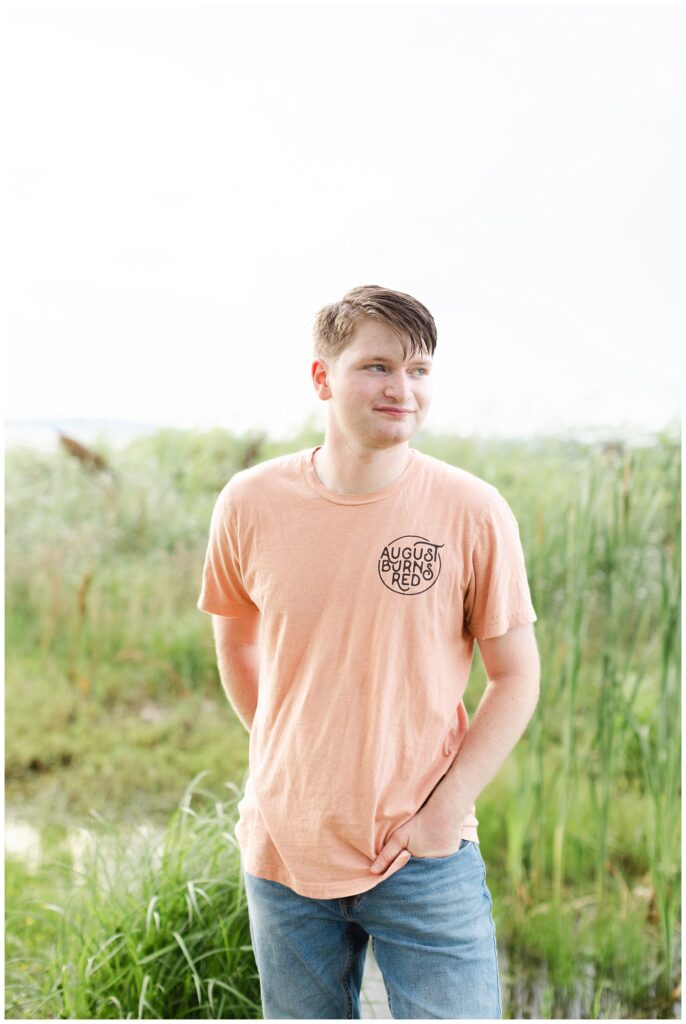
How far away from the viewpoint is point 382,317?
110 cm

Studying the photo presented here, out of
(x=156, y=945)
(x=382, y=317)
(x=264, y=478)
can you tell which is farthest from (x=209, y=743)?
(x=382, y=317)

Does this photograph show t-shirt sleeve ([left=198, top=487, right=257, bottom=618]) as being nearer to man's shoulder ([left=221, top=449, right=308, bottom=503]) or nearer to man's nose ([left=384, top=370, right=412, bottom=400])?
man's shoulder ([left=221, top=449, right=308, bottom=503])

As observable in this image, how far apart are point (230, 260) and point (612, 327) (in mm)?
1548

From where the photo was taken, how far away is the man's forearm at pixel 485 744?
1133 mm

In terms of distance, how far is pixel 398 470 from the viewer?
117cm

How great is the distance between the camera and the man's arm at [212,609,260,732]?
1391 mm

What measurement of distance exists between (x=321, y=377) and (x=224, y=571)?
32 cm

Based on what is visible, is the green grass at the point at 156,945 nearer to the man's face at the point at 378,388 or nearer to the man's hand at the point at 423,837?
the man's hand at the point at 423,837

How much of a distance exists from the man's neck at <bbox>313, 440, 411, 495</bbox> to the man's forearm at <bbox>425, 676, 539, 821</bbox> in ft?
1.02

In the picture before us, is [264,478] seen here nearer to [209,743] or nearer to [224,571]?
[224,571]

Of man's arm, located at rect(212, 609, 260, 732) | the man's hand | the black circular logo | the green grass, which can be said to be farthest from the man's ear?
the green grass

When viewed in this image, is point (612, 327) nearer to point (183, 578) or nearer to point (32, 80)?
point (183, 578)

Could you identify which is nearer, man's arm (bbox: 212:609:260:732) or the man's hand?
the man's hand

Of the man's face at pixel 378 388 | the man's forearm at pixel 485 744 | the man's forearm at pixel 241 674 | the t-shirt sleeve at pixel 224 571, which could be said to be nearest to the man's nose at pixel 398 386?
the man's face at pixel 378 388
